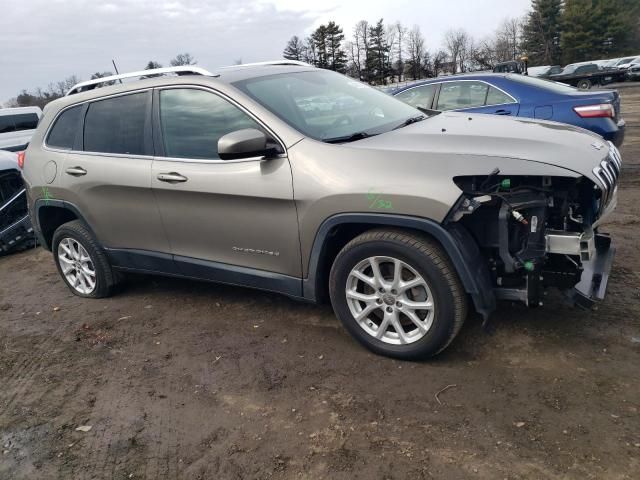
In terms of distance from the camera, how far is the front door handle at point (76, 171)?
4.59m

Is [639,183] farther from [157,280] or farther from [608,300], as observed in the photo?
[157,280]

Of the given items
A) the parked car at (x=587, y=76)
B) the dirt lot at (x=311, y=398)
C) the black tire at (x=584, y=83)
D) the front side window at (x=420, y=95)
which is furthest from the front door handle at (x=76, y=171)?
the black tire at (x=584, y=83)

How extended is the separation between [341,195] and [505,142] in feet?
3.28

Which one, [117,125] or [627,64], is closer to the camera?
[117,125]

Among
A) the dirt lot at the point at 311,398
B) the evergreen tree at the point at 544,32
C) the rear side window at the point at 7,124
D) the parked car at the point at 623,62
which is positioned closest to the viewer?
the dirt lot at the point at 311,398

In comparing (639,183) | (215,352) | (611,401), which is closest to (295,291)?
(215,352)

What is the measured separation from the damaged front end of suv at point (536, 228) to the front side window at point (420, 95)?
4.68 m

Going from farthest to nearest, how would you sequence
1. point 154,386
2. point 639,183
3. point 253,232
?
point 639,183
point 253,232
point 154,386

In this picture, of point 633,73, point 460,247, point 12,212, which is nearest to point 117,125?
point 460,247

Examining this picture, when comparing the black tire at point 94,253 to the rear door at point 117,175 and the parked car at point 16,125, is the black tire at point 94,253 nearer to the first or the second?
the rear door at point 117,175

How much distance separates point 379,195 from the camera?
3.17m

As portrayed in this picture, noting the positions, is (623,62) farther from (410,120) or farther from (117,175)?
(117,175)

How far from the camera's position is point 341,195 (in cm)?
329

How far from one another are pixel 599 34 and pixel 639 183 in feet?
228
